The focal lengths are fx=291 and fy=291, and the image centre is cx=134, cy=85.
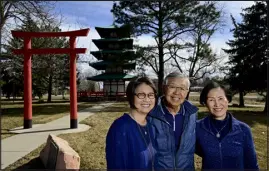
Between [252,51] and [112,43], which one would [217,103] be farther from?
[112,43]

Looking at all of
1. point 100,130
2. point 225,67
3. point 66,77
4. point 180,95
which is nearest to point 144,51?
point 225,67

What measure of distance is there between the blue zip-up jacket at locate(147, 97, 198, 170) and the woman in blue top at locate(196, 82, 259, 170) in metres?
0.15

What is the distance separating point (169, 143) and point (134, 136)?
0.31 m

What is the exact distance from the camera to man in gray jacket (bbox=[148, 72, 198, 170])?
2117 millimetres

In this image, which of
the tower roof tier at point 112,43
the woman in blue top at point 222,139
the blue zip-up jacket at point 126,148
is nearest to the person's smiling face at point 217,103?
the woman in blue top at point 222,139

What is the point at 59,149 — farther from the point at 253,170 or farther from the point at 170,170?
the point at 253,170

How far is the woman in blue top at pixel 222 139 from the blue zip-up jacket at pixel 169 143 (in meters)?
0.15

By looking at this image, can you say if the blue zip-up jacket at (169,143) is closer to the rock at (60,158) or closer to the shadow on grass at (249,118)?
the rock at (60,158)

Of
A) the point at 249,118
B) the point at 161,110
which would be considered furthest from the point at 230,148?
the point at 249,118

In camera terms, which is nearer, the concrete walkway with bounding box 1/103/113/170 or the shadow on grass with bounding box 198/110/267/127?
the concrete walkway with bounding box 1/103/113/170

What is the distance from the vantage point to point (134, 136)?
1945mm

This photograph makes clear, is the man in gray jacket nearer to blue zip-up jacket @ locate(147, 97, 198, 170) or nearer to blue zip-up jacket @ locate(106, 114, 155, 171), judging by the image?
A: blue zip-up jacket @ locate(147, 97, 198, 170)

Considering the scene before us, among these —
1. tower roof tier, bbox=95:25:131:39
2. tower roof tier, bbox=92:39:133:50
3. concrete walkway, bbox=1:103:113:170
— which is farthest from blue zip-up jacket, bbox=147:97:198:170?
tower roof tier, bbox=95:25:131:39

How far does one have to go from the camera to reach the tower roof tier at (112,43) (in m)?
25.2
